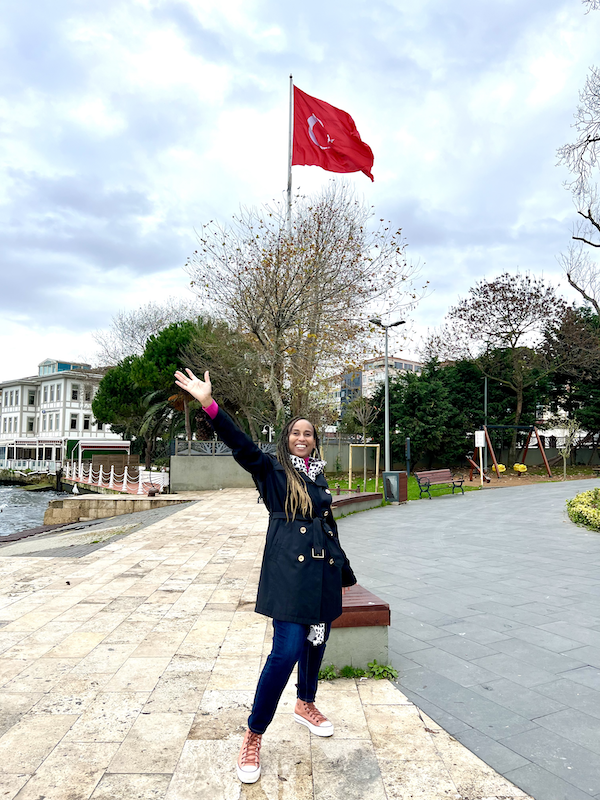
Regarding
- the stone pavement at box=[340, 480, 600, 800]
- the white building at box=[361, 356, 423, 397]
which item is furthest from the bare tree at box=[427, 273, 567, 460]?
the stone pavement at box=[340, 480, 600, 800]

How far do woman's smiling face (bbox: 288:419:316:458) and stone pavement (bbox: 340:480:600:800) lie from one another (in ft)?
5.59

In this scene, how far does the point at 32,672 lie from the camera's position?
3758 millimetres

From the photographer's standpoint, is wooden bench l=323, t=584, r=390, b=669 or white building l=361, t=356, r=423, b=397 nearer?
wooden bench l=323, t=584, r=390, b=669

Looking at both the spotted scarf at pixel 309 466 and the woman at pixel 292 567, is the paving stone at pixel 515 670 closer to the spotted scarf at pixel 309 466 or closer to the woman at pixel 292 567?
the woman at pixel 292 567

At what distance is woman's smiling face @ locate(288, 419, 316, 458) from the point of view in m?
2.78

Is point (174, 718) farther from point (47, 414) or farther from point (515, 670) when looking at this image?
point (47, 414)

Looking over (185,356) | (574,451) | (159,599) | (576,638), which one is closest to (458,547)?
(576,638)

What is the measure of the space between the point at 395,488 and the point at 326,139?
10446mm

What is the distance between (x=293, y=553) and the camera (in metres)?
2.54

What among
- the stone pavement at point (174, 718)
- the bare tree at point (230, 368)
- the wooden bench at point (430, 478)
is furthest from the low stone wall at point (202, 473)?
the stone pavement at point (174, 718)

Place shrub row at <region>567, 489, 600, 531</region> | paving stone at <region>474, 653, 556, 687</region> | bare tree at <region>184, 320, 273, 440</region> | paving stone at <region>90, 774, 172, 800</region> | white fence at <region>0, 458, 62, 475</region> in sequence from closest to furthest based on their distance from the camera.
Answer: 1. paving stone at <region>90, 774, 172, 800</region>
2. paving stone at <region>474, 653, 556, 687</region>
3. shrub row at <region>567, 489, 600, 531</region>
4. bare tree at <region>184, 320, 273, 440</region>
5. white fence at <region>0, 458, 62, 475</region>

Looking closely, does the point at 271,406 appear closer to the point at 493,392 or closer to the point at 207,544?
the point at 493,392

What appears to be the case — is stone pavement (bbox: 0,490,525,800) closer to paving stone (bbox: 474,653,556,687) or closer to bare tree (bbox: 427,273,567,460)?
paving stone (bbox: 474,653,556,687)

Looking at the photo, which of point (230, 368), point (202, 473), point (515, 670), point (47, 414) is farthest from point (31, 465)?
point (515, 670)
